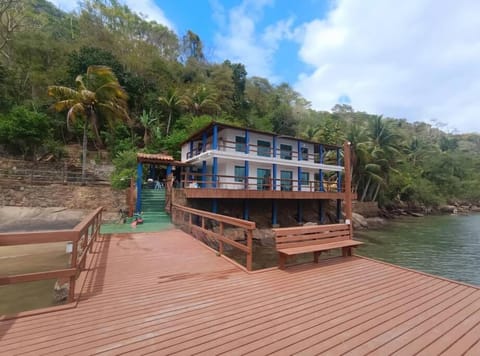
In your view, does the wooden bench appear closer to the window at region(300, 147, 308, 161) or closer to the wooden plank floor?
the wooden plank floor

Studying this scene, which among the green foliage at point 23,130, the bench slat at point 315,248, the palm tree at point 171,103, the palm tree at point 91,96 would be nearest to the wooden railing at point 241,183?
the bench slat at point 315,248

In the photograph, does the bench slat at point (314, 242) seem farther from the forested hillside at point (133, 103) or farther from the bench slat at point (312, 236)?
the forested hillside at point (133, 103)

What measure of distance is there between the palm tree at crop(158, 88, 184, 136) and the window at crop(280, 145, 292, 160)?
1215cm

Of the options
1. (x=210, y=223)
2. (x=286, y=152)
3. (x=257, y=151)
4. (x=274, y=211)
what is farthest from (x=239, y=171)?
(x=210, y=223)

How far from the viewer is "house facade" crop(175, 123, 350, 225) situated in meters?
Answer: 14.6

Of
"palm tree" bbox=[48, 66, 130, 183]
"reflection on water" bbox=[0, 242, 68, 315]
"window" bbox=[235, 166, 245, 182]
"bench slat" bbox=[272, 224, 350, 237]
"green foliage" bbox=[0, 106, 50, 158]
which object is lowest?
"reflection on water" bbox=[0, 242, 68, 315]

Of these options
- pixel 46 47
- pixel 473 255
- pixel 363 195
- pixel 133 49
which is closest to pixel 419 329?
pixel 473 255

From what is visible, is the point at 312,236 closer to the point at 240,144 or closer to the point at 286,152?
the point at 240,144

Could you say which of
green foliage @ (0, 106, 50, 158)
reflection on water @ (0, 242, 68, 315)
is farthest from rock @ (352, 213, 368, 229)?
green foliage @ (0, 106, 50, 158)

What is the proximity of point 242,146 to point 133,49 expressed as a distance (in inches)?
931

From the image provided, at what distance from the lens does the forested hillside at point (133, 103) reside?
17047 mm

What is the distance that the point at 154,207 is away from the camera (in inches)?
505

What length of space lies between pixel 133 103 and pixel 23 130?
11.0 m

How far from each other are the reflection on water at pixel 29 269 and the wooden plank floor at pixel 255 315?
1603 mm
